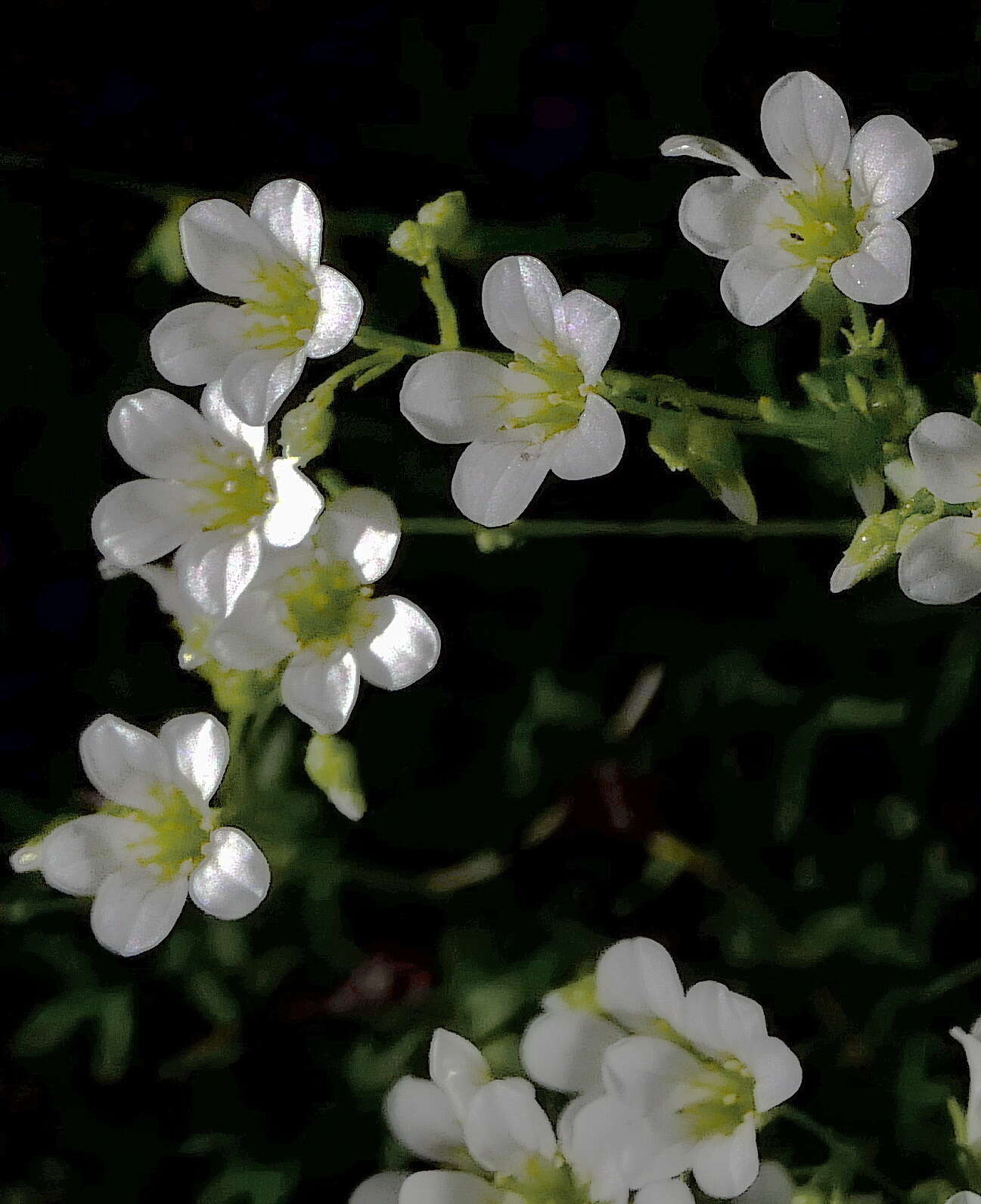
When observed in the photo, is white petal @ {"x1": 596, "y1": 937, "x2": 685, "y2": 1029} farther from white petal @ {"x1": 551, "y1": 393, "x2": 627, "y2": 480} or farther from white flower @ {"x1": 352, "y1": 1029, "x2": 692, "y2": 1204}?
white petal @ {"x1": 551, "y1": 393, "x2": 627, "y2": 480}

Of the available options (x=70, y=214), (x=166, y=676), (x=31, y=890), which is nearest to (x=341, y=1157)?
(x=31, y=890)

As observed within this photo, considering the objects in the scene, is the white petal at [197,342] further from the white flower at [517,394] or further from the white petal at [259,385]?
the white flower at [517,394]

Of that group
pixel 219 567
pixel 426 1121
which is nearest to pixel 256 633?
pixel 219 567

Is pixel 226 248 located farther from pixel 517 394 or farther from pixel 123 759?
pixel 123 759

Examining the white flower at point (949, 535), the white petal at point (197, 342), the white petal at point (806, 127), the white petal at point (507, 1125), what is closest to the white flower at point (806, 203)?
the white petal at point (806, 127)

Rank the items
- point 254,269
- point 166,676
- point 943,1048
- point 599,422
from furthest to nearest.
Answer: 1. point 166,676
2. point 943,1048
3. point 254,269
4. point 599,422

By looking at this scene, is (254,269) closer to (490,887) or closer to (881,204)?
(881,204)

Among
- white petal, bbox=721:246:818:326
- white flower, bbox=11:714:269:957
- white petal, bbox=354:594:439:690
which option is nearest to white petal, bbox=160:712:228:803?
white flower, bbox=11:714:269:957
